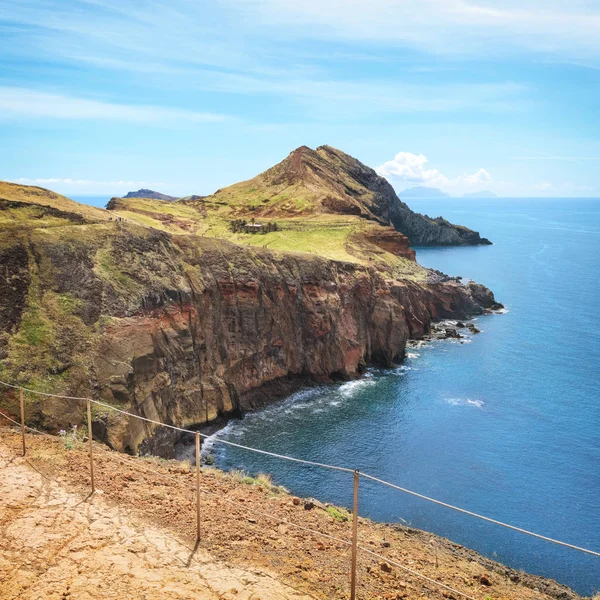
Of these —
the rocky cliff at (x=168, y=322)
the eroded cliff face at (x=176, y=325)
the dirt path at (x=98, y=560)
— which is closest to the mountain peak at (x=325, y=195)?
the eroded cliff face at (x=176, y=325)

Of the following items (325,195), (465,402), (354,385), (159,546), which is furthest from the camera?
(325,195)

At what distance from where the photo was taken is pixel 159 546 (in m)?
15.4

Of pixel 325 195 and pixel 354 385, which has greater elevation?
pixel 325 195

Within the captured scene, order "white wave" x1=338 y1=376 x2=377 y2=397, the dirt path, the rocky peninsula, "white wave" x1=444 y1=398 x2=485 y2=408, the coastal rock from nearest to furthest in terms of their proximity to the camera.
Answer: the dirt path, the rocky peninsula, "white wave" x1=444 y1=398 x2=485 y2=408, "white wave" x1=338 y1=376 x2=377 y2=397, the coastal rock

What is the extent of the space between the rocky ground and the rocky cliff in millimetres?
12786

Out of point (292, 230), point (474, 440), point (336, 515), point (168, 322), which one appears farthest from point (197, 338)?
point (292, 230)

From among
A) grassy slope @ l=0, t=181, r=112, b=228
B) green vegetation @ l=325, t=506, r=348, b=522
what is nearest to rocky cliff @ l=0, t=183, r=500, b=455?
grassy slope @ l=0, t=181, r=112, b=228

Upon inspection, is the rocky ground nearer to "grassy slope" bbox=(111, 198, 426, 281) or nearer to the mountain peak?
"grassy slope" bbox=(111, 198, 426, 281)

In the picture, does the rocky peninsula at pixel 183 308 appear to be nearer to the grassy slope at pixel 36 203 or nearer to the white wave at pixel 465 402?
the grassy slope at pixel 36 203

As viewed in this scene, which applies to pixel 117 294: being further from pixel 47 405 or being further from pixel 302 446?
pixel 302 446

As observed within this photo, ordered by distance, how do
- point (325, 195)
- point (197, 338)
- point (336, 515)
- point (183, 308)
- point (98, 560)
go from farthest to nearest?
point (325, 195), point (197, 338), point (183, 308), point (336, 515), point (98, 560)

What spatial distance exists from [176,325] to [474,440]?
98.4 ft

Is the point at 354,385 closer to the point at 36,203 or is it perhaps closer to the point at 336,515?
the point at 36,203

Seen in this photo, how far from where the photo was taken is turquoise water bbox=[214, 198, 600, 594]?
123 feet
